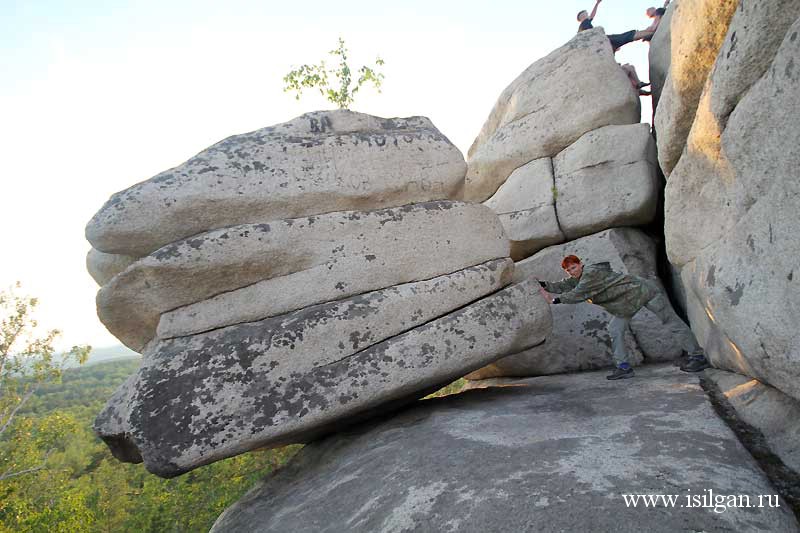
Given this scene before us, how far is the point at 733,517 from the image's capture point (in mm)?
2012

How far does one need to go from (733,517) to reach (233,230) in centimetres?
423

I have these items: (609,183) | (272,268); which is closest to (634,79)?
(609,183)

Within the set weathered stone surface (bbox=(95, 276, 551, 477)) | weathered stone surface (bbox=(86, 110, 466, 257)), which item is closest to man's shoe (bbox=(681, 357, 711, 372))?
weathered stone surface (bbox=(95, 276, 551, 477))

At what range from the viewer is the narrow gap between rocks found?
91.7 inches

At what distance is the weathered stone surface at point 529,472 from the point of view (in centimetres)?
215

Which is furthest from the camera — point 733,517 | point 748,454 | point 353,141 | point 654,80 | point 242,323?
point 654,80

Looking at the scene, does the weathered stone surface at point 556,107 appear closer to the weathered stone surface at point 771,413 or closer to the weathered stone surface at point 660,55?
the weathered stone surface at point 660,55

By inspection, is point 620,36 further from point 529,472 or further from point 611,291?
point 529,472

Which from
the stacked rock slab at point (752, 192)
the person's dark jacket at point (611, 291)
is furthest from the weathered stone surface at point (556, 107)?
the stacked rock slab at point (752, 192)

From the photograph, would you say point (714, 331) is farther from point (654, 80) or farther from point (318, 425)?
point (654, 80)

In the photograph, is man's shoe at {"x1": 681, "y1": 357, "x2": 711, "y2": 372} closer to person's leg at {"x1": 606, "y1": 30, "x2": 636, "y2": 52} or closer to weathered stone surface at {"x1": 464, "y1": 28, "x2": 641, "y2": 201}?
weathered stone surface at {"x1": 464, "y1": 28, "x2": 641, "y2": 201}

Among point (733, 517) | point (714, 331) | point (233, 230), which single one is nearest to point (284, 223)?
point (233, 230)

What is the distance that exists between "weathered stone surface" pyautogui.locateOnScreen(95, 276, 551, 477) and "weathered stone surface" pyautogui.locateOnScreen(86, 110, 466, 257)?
1.11 m

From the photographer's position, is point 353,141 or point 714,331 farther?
point 353,141
